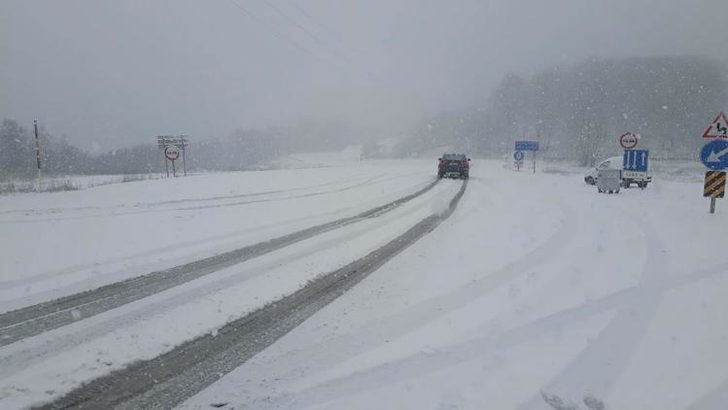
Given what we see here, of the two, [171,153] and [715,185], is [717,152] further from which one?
[171,153]

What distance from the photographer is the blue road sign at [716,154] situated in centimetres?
1143

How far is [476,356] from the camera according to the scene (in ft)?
11.5

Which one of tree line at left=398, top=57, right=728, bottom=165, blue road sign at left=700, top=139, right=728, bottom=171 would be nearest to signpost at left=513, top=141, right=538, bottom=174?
blue road sign at left=700, top=139, right=728, bottom=171

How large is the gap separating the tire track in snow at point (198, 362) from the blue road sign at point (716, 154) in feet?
38.8

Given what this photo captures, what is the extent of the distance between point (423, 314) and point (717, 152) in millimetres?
11890

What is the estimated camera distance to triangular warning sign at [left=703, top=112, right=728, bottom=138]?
1140 cm

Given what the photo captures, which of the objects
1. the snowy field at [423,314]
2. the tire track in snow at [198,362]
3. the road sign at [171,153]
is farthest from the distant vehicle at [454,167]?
the tire track in snow at [198,362]

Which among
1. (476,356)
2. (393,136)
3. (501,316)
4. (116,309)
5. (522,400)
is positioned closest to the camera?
(522,400)

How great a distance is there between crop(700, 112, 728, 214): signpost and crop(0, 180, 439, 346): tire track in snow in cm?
1197

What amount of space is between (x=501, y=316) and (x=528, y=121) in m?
92.0

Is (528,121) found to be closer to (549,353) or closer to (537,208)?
(537,208)

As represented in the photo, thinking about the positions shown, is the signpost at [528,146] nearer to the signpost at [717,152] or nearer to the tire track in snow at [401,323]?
the signpost at [717,152]

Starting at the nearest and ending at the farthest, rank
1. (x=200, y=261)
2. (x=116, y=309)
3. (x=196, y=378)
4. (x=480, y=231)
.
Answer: (x=196, y=378), (x=116, y=309), (x=200, y=261), (x=480, y=231)

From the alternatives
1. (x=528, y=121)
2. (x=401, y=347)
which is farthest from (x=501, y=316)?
(x=528, y=121)
